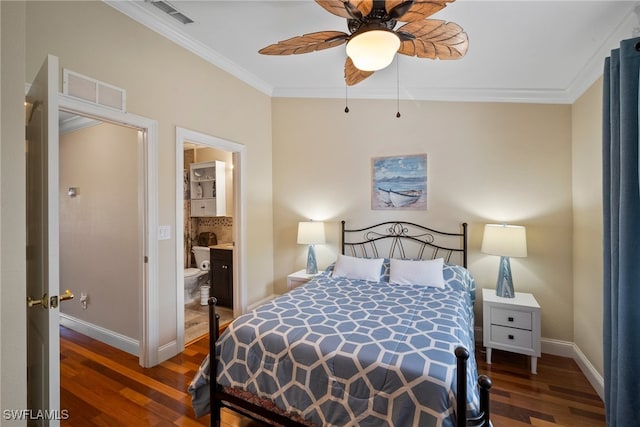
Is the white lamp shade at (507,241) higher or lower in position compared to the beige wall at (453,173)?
lower

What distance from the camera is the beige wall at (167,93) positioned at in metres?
1.99

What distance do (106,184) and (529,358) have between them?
4.59m

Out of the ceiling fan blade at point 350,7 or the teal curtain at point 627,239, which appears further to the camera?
the teal curtain at point 627,239

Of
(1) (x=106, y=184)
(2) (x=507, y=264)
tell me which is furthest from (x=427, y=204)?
(1) (x=106, y=184)

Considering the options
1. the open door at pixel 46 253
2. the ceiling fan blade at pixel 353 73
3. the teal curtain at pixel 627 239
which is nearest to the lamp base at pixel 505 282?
the teal curtain at pixel 627 239

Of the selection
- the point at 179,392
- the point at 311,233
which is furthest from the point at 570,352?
the point at 179,392

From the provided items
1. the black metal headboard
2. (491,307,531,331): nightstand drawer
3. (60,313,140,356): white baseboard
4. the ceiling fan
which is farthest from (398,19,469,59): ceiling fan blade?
(60,313,140,356): white baseboard

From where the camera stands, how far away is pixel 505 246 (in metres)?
2.72

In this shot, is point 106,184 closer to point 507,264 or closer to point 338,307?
point 338,307

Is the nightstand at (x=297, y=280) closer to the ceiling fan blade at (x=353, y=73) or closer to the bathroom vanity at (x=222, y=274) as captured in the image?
the bathroom vanity at (x=222, y=274)

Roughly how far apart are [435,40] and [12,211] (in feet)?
6.89

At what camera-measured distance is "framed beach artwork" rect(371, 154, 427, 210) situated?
11.2 ft

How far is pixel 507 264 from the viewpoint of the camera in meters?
2.82

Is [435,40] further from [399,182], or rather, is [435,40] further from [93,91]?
[93,91]
